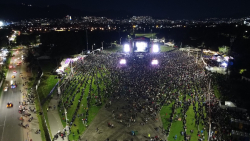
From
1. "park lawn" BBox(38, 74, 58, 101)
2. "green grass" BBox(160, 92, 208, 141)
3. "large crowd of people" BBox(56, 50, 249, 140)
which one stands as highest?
"large crowd of people" BBox(56, 50, 249, 140)

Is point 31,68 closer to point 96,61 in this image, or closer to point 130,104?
point 96,61

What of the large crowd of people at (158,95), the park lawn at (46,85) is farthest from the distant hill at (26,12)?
the large crowd of people at (158,95)

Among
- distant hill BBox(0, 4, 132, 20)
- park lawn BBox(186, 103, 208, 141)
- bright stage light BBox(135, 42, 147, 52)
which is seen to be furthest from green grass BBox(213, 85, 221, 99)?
distant hill BBox(0, 4, 132, 20)

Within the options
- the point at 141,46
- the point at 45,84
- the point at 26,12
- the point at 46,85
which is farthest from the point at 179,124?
the point at 26,12

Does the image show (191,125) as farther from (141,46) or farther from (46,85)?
(141,46)

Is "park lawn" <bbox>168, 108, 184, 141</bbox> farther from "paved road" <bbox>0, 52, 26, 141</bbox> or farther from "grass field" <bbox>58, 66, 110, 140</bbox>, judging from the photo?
"paved road" <bbox>0, 52, 26, 141</bbox>

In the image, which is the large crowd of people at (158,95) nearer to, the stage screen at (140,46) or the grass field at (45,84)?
the grass field at (45,84)

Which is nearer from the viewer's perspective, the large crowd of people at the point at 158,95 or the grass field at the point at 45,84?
the large crowd of people at the point at 158,95

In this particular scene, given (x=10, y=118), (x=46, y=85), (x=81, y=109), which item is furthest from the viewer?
(x=46, y=85)

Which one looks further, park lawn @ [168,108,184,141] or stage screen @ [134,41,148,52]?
stage screen @ [134,41,148,52]
